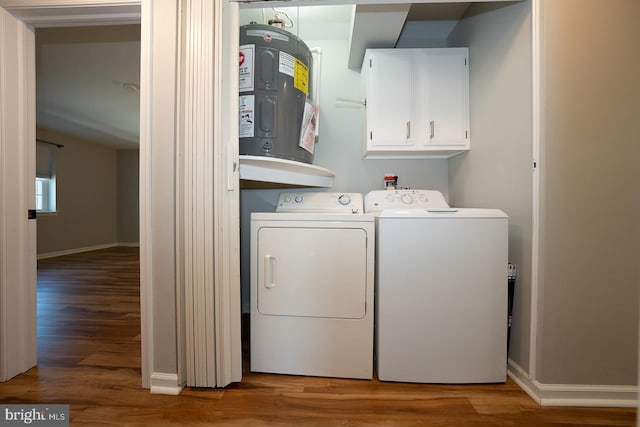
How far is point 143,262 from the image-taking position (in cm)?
120

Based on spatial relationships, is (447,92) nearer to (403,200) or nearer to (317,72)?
(403,200)

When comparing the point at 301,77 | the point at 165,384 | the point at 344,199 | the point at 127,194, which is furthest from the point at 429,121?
the point at 127,194

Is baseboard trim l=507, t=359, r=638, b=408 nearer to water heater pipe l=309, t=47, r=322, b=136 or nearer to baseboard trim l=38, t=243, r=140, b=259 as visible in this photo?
water heater pipe l=309, t=47, r=322, b=136

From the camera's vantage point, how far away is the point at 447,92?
5.58ft

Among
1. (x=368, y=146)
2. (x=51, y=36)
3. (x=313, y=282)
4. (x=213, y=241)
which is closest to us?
(x=213, y=241)

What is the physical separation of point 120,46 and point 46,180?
4.17 meters

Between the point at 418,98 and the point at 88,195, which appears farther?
the point at 88,195

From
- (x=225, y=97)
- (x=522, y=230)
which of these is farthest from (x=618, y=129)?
(x=225, y=97)

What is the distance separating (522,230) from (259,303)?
1375 mm

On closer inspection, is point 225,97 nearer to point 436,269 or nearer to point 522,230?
point 436,269

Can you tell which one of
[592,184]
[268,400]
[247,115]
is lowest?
[268,400]

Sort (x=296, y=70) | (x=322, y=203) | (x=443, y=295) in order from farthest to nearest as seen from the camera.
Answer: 1. (x=322, y=203)
2. (x=296, y=70)
3. (x=443, y=295)

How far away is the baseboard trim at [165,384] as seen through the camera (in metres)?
1.20

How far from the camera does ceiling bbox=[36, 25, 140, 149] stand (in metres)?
2.11
